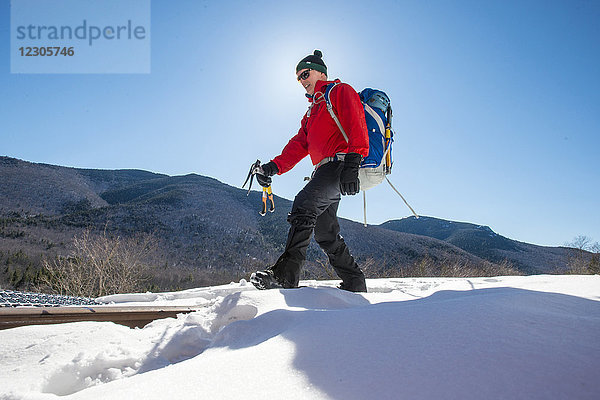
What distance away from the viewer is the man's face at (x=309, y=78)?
2.92 meters

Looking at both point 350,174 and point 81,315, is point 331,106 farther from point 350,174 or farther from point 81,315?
point 81,315

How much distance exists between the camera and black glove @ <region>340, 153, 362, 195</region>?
7.90 ft

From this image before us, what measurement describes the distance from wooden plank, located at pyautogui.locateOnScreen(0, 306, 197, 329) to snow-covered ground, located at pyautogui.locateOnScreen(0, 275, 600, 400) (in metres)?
0.29

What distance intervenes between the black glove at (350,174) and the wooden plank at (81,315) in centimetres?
137

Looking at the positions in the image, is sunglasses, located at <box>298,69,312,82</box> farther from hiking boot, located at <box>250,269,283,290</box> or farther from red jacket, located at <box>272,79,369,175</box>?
hiking boot, located at <box>250,269,283,290</box>

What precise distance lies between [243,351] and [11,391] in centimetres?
65

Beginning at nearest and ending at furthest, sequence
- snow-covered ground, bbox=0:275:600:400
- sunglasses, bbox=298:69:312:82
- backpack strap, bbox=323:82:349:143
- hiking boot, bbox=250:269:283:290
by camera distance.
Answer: snow-covered ground, bbox=0:275:600:400 → hiking boot, bbox=250:269:283:290 → backpack strap, bbox=323:82:349:143 → sunglasses, bbox=298:69:312:82

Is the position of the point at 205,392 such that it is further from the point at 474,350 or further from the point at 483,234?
the point at 483,234

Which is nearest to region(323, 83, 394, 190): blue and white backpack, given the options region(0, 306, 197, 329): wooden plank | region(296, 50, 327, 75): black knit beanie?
region(296, 50, 327, 75): black knit beanie

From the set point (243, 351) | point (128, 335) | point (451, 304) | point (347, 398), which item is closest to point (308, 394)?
point (347, 398)

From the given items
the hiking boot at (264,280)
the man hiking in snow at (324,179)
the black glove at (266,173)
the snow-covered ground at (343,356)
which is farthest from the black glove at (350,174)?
the snow-covered ground at (343,356)

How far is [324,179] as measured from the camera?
2.53 metres

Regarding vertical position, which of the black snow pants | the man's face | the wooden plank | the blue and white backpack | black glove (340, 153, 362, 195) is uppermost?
the man's face

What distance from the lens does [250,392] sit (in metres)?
0.69
